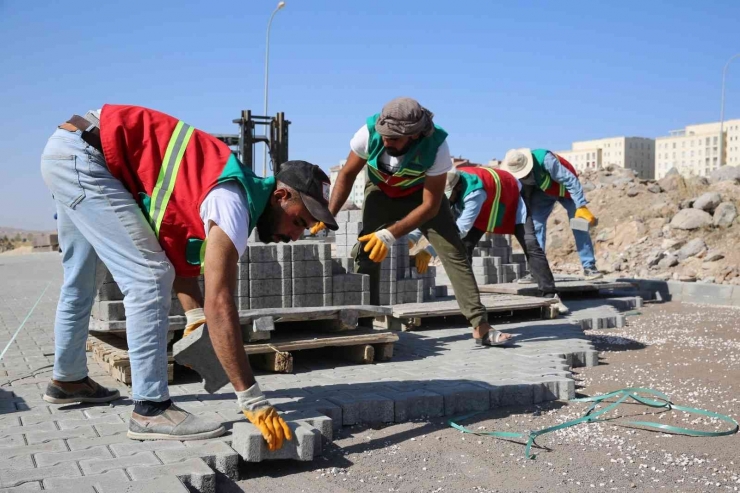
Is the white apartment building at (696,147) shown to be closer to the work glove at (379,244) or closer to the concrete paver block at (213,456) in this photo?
the work glove at (379,244)

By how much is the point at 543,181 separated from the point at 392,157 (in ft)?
13.6

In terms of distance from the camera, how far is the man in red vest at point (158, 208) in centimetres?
295

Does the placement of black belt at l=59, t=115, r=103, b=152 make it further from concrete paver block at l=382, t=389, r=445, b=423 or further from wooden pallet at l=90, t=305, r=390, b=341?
concrete paver block at l=382, t=389, r=445, b=423

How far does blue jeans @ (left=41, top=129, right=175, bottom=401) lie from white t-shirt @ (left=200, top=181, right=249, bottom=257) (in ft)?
1.29

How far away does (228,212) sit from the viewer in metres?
2.79

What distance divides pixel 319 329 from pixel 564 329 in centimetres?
277

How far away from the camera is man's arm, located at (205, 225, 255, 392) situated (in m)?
2.78

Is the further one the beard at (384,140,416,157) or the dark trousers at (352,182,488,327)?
the dark trousers at (352,182,488,327)

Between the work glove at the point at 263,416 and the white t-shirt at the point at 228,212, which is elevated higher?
the white t-shirt at the point at 228,212

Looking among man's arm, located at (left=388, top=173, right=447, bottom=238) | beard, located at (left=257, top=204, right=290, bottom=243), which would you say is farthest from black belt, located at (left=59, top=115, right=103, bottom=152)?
man's arm, located at (left=388, top=173, right=447, bottom=238)

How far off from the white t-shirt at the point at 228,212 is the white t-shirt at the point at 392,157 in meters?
2.22

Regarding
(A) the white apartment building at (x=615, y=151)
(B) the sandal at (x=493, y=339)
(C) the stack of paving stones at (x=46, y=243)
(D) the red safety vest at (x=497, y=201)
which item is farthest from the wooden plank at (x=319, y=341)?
(A) the white apartment building at (x=615, y=151)

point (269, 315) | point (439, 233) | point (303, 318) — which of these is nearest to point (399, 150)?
point (439, 233)

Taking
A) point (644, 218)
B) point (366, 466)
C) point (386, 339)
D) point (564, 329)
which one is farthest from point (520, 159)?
point (644, 218)
